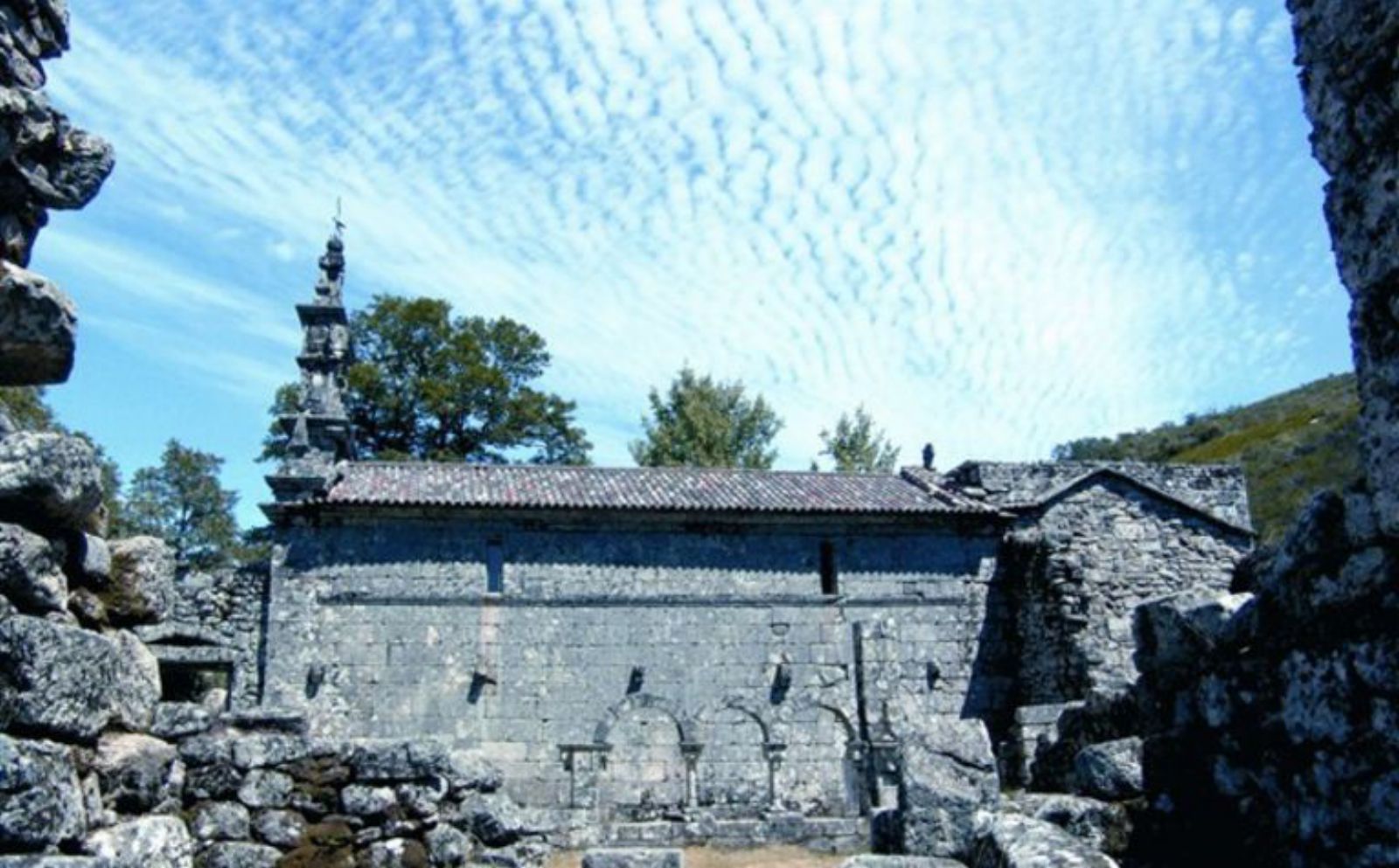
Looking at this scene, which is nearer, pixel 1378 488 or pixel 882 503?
pixel 1378 488

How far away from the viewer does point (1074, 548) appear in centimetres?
2088

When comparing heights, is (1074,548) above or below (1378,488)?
above

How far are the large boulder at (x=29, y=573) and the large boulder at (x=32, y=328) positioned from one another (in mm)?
591

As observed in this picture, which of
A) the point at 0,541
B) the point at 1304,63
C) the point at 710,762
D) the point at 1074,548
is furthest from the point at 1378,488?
the point at 1074,548

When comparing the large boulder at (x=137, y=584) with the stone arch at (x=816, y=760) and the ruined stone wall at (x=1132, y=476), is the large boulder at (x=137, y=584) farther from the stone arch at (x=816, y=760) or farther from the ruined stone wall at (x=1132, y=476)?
the ruined stone wall at (x=1132, y=476)

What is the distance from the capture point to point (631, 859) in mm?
7074

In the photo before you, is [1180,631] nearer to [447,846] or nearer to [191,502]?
[447,846]

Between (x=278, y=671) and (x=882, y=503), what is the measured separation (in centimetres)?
1057

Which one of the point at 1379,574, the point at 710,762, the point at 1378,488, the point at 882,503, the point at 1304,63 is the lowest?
the point at 710,762

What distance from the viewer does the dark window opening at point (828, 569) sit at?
67.8 ft

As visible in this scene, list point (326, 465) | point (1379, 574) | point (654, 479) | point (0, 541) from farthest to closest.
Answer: point (654, 479), point (326, 465), point (0, 541), point (1379, 574)

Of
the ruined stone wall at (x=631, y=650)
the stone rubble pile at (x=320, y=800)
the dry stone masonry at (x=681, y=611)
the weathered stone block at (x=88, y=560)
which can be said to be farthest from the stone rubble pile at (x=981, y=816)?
the ruined stone wall at (x=631, y=650)

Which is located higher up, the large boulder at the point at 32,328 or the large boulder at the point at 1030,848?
the large boulder at the point at 32,328

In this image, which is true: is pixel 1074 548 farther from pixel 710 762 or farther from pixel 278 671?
pixel 278 671
